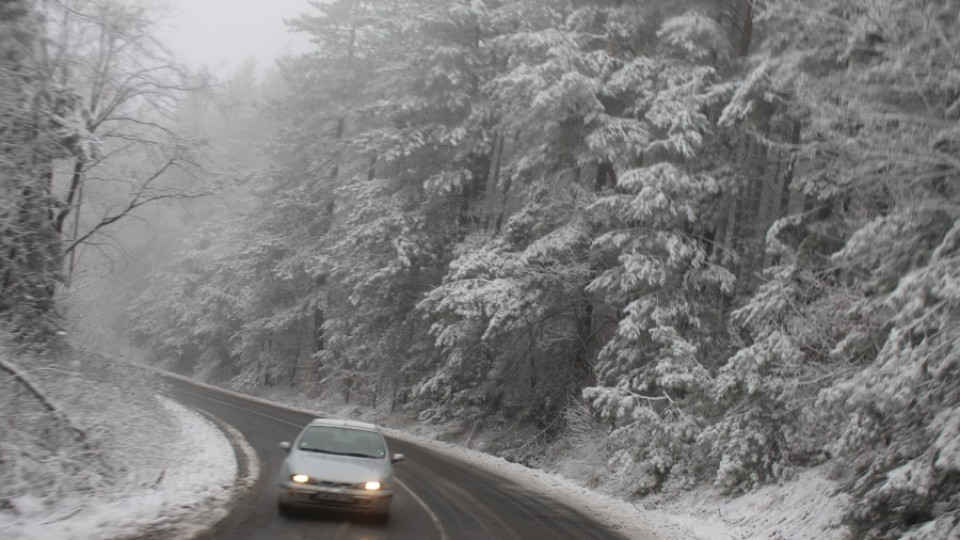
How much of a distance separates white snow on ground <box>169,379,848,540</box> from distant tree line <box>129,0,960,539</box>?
0.46 meters

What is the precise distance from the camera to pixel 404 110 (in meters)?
27.2

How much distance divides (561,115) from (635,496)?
9.98 metres

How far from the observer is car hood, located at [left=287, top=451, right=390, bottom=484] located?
10.5m

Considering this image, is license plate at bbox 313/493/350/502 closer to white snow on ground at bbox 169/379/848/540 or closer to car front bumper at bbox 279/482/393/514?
car front bumper at bbox 279/482/393/514

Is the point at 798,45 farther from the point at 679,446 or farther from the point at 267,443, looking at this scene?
the point at 267,443

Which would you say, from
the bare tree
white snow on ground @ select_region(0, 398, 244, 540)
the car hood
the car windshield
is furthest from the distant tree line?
the bare tree

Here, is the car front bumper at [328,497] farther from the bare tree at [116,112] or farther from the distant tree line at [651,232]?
the bare tree at [116,112]

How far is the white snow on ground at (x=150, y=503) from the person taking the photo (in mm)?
8211

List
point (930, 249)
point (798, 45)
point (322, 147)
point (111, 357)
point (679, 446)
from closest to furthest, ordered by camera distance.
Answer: point (930, 249)
point (798, 45)
point (679, 446)
point (111, 357)
point (322, 147)

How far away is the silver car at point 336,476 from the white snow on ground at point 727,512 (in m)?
4.44

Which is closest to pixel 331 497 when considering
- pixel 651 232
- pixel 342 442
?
pixel 342 442

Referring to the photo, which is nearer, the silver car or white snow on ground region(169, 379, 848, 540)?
the silver car

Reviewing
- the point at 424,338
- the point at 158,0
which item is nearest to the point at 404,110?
the point at 424,338

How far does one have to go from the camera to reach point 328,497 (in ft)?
33.7
